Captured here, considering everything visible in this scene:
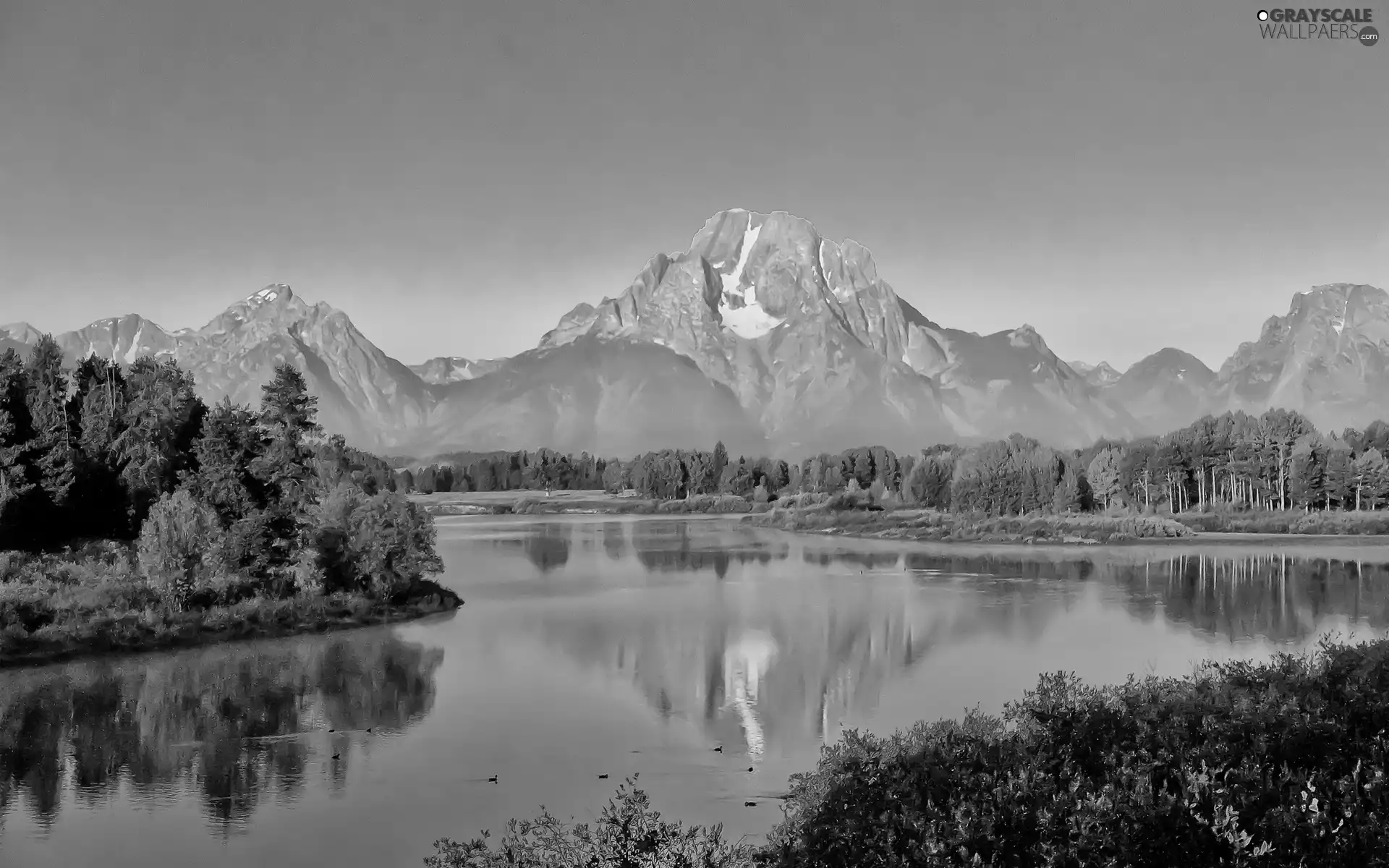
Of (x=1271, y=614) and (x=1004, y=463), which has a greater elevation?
(x=1004, y=463)

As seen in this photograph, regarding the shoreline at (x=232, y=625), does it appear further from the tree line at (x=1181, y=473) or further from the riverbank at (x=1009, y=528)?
the tree line at (x=1181, y=473)

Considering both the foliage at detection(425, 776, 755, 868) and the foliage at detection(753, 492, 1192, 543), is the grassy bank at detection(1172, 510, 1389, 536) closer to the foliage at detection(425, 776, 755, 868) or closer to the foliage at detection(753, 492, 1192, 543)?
the foliage at detection(753, 492, 1192, 543)

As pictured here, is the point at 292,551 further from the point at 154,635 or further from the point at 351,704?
the point at 351,704

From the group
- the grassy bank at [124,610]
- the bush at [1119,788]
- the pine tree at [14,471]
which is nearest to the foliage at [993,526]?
the grassy bank at [124,610]

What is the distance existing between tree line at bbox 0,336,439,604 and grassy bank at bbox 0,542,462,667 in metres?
0.87

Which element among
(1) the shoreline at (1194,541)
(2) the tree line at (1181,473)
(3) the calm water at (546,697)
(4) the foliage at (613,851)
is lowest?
(3) the calm water at (546,697)

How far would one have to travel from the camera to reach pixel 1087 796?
1141 centimetres

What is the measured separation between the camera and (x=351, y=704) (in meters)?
25.2

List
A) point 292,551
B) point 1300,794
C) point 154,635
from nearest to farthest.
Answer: point 1300,794 → point 154,635 → point 292,551

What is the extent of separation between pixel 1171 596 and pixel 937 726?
33265mm

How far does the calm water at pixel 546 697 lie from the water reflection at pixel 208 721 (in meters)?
0.08

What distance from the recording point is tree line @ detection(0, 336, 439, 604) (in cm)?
3653

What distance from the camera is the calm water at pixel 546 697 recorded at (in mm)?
17484

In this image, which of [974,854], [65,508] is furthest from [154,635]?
[974,854]
